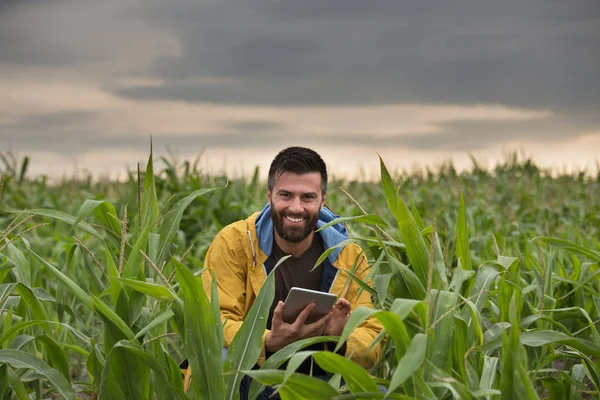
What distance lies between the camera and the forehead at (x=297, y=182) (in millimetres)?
3666

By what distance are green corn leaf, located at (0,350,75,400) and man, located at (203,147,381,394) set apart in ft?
2.79

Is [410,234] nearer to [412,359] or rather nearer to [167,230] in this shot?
[412,359]

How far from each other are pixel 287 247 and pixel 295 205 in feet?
1.01

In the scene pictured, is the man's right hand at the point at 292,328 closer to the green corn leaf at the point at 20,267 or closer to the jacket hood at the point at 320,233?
the jacket hood at the point at 320,233

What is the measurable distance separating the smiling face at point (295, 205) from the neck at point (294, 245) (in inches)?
4.8

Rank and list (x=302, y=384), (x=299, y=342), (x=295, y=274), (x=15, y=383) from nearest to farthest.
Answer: (x=302, y=384) → (x=299, y=342) → (x=15, y=383) → (x=295, y=274)

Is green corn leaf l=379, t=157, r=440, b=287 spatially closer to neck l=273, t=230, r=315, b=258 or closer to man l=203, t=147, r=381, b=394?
man l=203, t=147, r=381, b=394

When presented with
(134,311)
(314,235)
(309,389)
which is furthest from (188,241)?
(309,389)

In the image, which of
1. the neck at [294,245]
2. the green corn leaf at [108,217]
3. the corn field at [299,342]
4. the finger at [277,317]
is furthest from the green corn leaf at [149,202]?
the neck at [294,245]

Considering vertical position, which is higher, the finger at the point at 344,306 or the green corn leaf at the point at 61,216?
the green corn leaf at the point at 61,216

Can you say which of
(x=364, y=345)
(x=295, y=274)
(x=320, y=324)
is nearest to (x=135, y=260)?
(x=320, y=324)

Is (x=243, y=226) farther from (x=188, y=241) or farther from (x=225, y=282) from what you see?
(x=188, y=241)

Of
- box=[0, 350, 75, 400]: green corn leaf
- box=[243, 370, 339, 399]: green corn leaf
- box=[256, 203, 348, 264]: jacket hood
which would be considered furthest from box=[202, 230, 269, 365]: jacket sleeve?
box=[243, 370, 339, 399]: green corn leaf

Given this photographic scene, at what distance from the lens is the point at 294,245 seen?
384 centimetres
